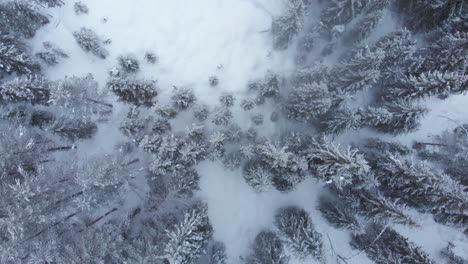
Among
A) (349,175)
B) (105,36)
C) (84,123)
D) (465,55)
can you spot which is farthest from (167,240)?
(465,55)

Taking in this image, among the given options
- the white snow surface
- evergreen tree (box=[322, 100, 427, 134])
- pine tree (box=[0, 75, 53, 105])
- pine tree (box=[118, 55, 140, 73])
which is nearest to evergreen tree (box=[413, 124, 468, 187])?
the white snow surface

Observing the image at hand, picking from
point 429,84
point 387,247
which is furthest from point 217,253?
point 429,84

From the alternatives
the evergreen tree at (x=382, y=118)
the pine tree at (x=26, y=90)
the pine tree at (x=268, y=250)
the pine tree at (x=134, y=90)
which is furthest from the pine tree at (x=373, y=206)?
the pine tree at (x=26, y=90)

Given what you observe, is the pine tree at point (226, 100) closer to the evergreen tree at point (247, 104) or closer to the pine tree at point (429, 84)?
the evergreen tree at point (247, 104)

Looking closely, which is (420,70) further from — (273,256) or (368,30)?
(273,256)

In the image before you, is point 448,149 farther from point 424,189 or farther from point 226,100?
point 226,100

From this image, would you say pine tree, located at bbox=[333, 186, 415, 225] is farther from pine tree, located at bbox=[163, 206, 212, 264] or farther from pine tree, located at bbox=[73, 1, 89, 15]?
pine tree, located at bbox=[73, 1, 89, 15]
